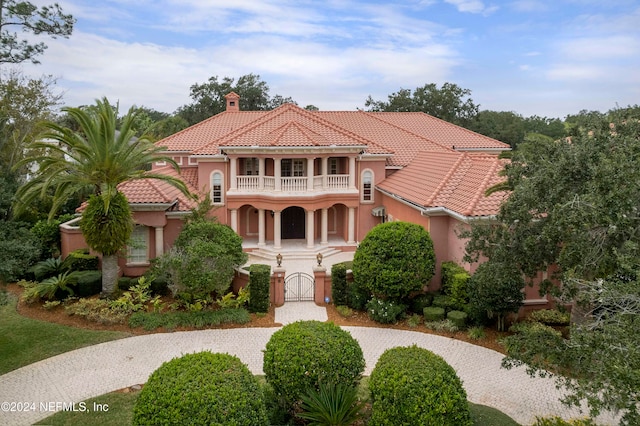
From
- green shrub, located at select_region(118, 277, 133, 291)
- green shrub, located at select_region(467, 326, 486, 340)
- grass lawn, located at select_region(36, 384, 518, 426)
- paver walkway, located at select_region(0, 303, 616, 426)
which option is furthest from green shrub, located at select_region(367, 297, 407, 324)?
green shrub, located at select_region(118, 277, 133, 291)

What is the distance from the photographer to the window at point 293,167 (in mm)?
26688

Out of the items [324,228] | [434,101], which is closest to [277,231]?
[324,228]

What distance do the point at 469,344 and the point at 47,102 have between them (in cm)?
2766

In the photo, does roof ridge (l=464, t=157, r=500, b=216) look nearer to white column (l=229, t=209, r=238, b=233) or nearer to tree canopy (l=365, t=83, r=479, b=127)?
white column (l=229, t=209, r=238, b=233)

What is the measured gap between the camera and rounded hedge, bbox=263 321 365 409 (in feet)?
30.3

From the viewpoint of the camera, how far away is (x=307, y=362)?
30.4 feet

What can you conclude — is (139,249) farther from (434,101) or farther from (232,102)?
(434,101)

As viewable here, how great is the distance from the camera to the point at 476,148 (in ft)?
102

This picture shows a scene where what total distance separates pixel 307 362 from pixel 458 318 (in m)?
8.26

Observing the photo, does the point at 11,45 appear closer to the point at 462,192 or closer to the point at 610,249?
the point at 462,192

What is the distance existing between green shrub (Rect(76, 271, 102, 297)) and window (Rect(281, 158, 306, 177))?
11783mm

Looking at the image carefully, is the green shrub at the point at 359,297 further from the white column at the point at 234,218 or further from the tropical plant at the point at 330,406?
the white column at the point at 234,218

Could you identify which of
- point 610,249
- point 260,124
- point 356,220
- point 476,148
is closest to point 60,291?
point 260,124

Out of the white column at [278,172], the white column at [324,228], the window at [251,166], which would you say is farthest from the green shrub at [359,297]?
the window at [251,166]
